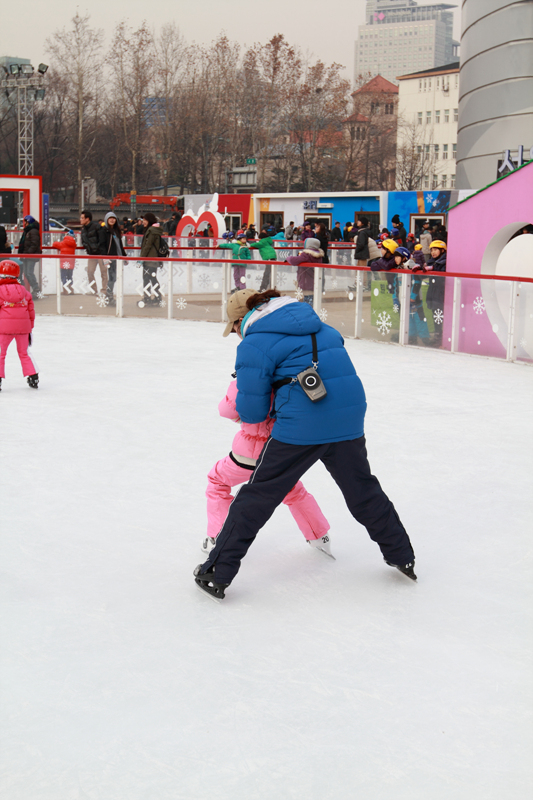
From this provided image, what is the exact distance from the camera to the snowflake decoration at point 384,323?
29.2 feet

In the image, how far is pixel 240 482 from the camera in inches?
107

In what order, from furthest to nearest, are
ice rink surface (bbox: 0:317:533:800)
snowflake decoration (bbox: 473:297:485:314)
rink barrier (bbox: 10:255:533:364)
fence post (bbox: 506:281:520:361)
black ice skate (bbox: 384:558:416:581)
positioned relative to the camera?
snowflake decoration (bbox: 473:297:485:314)
rink barrier (bbox: 10:255:533:364)
fence post (bbox: 506:281:520:361)
black ice skate (bbox: 384:558:416:581)
ice rink surface (bbox: 0:317:533:800)

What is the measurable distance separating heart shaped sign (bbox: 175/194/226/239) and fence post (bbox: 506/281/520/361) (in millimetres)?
14791

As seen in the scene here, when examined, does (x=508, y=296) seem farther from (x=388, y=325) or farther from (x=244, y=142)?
(x=244, y=142)

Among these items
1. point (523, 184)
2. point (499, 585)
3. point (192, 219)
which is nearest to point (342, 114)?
point (192, 219)

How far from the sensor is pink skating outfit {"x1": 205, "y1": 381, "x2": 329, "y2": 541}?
8.45 feet

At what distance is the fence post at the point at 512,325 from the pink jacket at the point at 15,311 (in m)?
4.16

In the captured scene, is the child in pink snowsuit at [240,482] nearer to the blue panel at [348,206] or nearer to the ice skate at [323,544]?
the ice skate at [323,544]

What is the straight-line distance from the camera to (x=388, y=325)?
8898 mm

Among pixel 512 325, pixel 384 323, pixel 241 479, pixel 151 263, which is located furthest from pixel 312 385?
pixel 151 263

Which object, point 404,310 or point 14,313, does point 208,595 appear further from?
point 404,310

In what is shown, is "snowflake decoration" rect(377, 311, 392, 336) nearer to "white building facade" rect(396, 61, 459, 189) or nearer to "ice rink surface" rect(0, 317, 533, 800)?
"ice rink surface" rect(0, 317, 533, 800)

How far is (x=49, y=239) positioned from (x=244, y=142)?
29.1 meters

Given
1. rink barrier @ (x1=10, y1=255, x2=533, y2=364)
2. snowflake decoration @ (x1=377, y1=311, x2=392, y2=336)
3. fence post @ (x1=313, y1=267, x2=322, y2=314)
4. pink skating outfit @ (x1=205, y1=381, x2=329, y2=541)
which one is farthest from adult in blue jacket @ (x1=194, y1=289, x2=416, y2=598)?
fence post @ (x1=313, y1=267, x2=322, y2=314)
